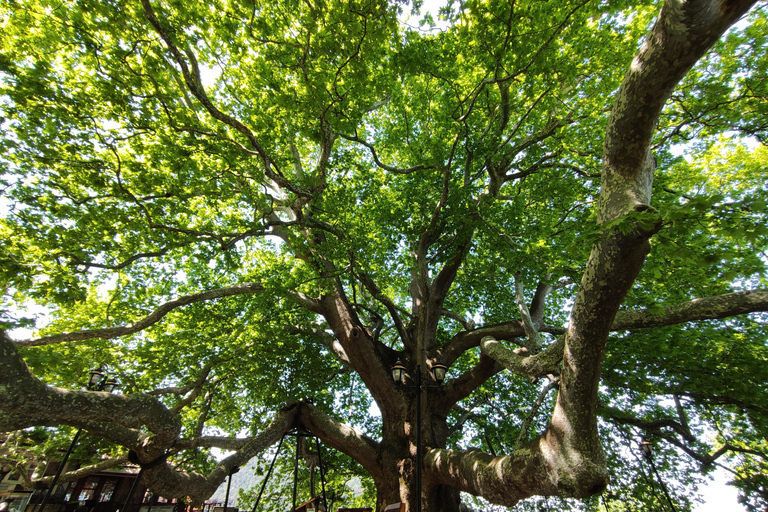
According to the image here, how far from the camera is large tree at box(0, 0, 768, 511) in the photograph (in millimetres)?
3418

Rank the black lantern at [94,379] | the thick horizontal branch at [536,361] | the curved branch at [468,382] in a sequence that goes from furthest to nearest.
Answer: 1. the black lantern at [94,379]
2. the curved branch at [468,382]
3. the thick horizontal branch at [536,361]

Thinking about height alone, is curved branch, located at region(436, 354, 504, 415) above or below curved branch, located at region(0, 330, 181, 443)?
above

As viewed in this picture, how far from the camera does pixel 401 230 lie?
7.65 meters

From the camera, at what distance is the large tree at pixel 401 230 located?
11.2ft

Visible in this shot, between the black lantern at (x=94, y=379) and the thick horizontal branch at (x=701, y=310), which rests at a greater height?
the black lantern at (x=94, y=379)

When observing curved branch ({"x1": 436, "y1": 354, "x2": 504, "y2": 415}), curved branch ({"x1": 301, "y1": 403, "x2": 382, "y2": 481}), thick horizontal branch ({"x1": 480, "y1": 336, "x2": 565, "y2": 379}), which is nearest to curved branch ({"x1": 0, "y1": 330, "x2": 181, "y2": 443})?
curved branch ({"x1": 301, "y1": 403, "x2": 382, "y2": 481})

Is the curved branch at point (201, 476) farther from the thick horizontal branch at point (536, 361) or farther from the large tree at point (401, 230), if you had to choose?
the thick horizontal branch at point (536, 361)

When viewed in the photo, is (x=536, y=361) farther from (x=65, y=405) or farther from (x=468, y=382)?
(x=65, y=405)

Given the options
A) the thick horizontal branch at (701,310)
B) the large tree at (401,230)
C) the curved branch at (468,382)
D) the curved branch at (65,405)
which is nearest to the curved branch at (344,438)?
the large tree at (401,230)

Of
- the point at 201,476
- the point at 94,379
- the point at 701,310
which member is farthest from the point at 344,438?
the point at 701,310

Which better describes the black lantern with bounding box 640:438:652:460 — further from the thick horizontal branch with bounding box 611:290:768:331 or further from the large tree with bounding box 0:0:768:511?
the thick horizontal branch with bounding box 611:290:768:331

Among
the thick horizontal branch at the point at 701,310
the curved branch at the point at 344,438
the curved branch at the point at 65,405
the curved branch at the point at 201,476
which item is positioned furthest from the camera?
the curved branch at the point at 344,438

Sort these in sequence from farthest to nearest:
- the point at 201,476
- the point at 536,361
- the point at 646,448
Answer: the point at 646,448 → the point at 201,476 → the point at 536,361

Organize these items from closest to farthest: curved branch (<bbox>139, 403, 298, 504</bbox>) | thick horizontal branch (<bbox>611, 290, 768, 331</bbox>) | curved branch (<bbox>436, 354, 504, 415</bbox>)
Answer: thick horizontal branch (<bbox>611, 290, 768, 331</bbox>), curved branch (<bbox>139, 403, 298, 504</bbox>), curved branch (<bbox>436, 354, 504, 415</bbox>)
